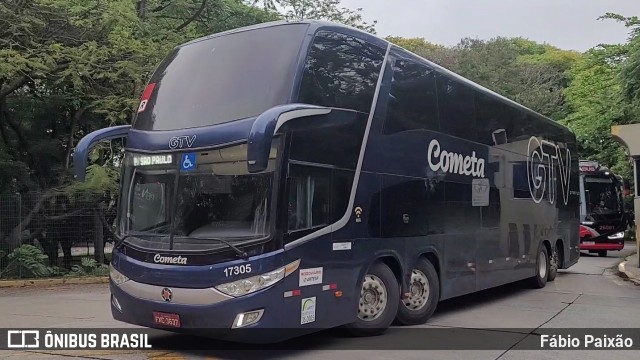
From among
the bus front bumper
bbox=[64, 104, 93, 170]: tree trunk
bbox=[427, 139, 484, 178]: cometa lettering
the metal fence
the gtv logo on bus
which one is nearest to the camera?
the bus front bumper

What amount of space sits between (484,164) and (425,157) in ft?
7.83

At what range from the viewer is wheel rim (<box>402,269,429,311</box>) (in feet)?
30.3

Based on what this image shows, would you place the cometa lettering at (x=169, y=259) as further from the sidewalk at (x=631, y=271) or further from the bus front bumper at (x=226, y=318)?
the sidewalk at (x=631, y=271)

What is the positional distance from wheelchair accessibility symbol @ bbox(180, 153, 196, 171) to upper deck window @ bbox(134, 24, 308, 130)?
1.39 feet

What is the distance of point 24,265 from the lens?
53.2 feet

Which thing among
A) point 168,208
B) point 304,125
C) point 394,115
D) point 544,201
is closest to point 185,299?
point 168,208

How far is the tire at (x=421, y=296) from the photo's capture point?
362 inches

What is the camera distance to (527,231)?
1343cm

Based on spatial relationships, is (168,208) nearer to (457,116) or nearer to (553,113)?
(457,116)

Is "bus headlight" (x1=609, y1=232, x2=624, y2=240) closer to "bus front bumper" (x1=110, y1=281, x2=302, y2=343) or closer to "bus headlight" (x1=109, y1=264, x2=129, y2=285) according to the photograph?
"bus front bumper" (x1=110, y1=281, x2=302, y2=343)

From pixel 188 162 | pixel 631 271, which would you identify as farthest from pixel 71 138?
pixel 631 271

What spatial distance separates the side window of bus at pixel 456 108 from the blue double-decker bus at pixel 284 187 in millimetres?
84

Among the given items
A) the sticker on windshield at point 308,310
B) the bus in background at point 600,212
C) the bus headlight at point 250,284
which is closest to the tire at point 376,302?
the sticker on windshield at point 308,310

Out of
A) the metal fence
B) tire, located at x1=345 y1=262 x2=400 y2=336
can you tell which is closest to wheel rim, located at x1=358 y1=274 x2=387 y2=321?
tire, located at x1=345 y1=262 x2=400 y2=336
